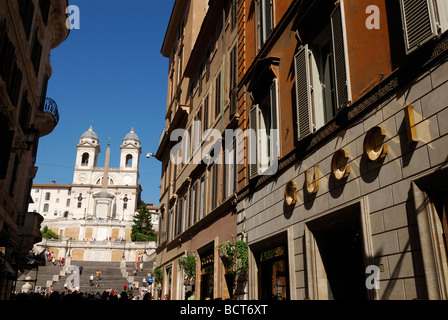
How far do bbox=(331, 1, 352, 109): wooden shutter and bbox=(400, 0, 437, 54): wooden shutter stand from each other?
5.69ft

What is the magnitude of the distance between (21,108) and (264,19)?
11.2m

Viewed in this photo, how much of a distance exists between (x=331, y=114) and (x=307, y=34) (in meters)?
2.13

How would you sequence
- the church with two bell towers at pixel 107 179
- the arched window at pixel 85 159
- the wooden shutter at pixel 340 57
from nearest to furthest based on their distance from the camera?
1. the wooden shutter at pixel 340 57
2. the church with two bell towers at pixel 107 179
3. the arched window at pixel 85 159

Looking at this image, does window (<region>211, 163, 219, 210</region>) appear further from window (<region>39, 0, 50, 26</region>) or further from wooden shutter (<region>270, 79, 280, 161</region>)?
window (<region>39, 0, 50, 26</region>)

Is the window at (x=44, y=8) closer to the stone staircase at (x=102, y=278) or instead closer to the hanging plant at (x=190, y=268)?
the hanging plant at (x=190, y=268)

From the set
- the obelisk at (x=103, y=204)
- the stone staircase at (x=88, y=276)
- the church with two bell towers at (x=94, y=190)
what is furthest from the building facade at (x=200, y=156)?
the obelisk at (x=103, y=204)

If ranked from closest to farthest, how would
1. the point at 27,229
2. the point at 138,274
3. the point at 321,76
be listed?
the point at 321,76 → the point at 27,229 → the point at 138,274

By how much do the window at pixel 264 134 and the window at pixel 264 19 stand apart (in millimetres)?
1958

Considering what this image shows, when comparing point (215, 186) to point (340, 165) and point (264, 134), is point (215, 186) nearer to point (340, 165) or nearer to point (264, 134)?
point (264, 134)

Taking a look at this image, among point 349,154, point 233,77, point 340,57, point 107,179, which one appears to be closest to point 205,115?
point 233,77

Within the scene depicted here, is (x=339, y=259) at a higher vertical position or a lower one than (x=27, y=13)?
lower

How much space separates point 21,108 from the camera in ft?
60.4

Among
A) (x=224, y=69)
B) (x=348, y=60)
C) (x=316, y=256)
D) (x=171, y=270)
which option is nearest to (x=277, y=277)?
(x=316, y=256)

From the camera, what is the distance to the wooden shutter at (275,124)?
11430mm
